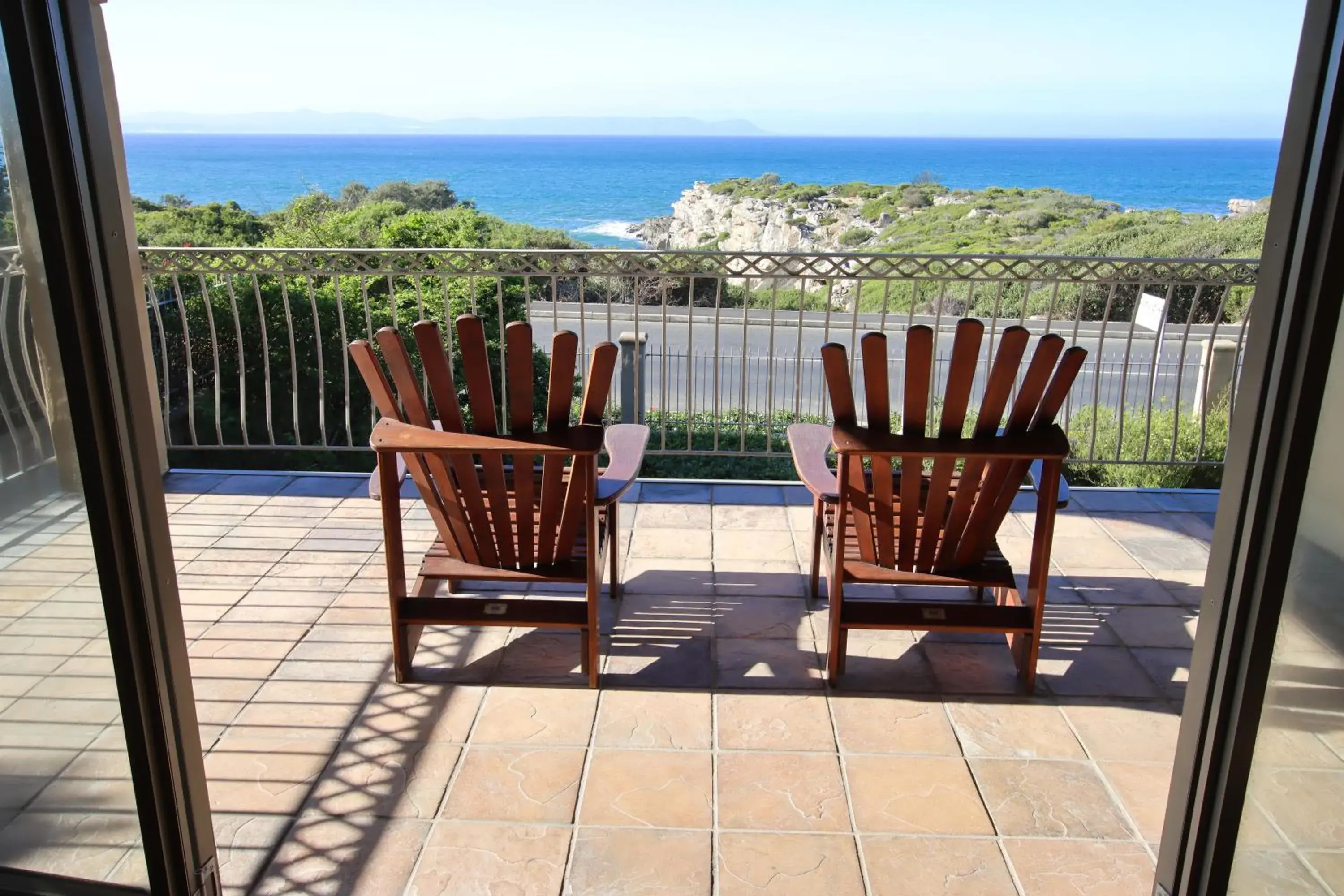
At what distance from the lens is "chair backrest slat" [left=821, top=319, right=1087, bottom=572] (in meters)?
2.68

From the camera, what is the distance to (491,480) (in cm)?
297

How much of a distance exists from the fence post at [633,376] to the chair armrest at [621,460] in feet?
4.40

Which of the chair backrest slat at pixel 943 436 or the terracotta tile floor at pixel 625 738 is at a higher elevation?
the chair backrest slat at pixel 943 436

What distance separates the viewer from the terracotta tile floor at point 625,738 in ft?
5.75

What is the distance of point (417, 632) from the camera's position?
3.17m

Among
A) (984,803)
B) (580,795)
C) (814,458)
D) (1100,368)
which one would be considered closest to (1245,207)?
(1100,368)

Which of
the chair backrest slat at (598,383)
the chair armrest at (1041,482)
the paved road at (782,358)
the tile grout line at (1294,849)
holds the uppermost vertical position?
the chair backrest slat at (598,383)

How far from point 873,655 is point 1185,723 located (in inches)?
62.8

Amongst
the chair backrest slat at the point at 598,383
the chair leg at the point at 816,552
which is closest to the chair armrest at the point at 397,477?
the chair backrest slat at the point at 598,383

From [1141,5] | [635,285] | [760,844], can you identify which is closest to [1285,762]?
[760,844]

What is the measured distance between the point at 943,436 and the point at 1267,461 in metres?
1.36

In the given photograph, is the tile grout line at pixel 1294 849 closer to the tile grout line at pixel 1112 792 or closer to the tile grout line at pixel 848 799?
the tile grout line at pixel 1112 792

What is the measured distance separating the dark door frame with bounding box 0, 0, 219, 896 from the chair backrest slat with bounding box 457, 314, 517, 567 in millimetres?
1078

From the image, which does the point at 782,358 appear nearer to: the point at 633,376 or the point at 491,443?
the point at 633,376
